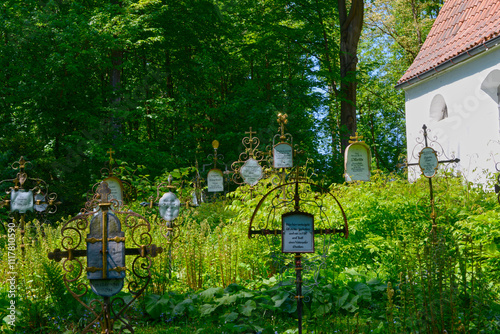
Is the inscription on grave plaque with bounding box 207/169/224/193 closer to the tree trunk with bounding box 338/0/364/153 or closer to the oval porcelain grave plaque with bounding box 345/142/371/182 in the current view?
the oval porcelain grave plaque with bounding box 345/142/371/182

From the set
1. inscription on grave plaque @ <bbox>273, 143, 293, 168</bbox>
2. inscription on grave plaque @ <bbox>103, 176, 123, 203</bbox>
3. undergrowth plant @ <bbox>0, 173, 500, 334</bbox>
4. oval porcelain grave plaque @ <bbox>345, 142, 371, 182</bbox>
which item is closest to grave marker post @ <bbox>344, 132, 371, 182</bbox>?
oval porcelain grave plaque @ <bbox>345, 142, 371, 182</bbox>

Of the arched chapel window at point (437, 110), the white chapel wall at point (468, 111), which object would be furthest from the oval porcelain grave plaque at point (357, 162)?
the arched chapel window at point (437, 110)

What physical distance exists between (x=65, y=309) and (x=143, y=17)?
35.5ft

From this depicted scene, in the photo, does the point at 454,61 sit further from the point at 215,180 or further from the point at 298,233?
the point at 298,233

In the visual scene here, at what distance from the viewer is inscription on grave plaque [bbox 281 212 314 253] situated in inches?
162

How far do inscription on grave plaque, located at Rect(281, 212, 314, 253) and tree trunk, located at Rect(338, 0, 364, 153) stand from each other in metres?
12.2

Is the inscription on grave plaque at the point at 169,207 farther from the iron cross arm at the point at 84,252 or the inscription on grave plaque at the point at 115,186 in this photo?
the iron cross arm at the point at 84,252

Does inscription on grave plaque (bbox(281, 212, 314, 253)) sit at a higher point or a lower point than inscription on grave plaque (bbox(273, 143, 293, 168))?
lower

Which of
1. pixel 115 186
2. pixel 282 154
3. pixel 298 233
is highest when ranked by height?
pixel 282 154

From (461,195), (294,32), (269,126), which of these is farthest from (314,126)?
(461,195)

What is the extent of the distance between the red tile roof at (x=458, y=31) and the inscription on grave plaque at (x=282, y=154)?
5.43m

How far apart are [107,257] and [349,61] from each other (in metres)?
14.3

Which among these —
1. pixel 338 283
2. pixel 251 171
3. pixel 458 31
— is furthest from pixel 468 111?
pixel 338 283

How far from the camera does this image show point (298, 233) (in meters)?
4.12
